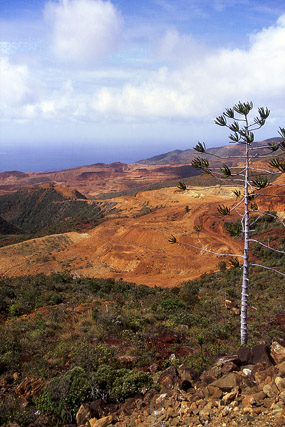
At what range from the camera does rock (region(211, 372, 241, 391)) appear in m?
4.03

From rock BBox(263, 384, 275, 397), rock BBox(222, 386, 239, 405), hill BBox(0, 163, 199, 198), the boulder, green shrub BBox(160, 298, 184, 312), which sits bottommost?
green shrub BBox(160, 298, 184, 312)

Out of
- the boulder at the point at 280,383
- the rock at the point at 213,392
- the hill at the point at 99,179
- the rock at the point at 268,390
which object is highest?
the hill at the point at 99,179

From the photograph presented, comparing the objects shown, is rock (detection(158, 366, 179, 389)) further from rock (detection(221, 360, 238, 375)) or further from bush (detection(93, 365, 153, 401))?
rock (detection(221, 360, 238, 375))

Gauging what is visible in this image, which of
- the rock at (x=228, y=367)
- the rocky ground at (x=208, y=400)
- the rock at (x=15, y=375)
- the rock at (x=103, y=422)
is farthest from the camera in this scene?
the rock at (x=15, y=375)

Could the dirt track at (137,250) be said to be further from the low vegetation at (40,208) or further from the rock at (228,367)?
the low vegetation at (40,208)

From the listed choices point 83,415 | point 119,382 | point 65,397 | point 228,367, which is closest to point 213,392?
point 228,367

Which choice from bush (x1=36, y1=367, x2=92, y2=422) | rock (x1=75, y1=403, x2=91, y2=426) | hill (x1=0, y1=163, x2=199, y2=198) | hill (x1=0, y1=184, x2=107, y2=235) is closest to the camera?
rock (x1=75, y1=403, x2=91, y2=426)

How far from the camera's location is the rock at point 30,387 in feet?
15.2

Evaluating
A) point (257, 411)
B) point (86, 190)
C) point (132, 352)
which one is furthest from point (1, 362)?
point (86, 190)

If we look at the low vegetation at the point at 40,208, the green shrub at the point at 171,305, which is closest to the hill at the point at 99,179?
the low vegetation at the point at 40,208

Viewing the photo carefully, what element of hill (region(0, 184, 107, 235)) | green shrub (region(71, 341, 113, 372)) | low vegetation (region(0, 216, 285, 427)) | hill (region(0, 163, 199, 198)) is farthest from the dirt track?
hill (region(0, 163, 199, 198))

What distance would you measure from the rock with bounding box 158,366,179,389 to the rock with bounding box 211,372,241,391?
2.16 feet

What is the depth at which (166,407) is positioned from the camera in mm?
4012

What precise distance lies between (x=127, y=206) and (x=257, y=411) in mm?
37199
